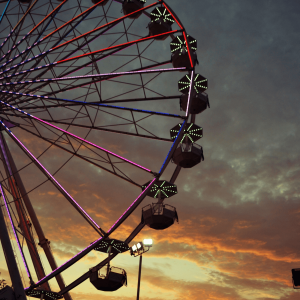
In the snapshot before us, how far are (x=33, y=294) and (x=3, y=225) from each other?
654cm

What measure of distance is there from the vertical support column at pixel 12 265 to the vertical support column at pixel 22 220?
6.11 meters

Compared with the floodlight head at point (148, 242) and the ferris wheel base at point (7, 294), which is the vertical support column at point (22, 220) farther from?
the ferris wheel base at point (7, 294)

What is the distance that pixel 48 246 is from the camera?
18.8 metres

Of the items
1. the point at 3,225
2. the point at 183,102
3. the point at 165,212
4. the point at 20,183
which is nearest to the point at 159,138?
the point at 183,102

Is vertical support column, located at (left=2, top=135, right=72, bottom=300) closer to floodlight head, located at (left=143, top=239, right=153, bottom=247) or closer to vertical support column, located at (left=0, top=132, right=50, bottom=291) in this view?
Answer: vertical support column, located at (left=0, top=132, right=50, bottom=291)

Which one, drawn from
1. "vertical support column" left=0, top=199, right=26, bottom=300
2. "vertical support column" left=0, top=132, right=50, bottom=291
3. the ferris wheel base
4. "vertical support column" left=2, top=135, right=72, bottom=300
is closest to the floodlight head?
"vertical support column" left=2, top=135, right=72, bottom=300

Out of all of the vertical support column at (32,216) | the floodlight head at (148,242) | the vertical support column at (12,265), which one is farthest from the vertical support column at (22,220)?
the vertical support column at (12,265)

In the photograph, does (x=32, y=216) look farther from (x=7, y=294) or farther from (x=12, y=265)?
(x=7, y=294)

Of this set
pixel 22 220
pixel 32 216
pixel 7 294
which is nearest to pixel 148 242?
pixel 32 216

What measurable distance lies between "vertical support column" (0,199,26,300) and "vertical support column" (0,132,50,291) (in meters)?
6.11

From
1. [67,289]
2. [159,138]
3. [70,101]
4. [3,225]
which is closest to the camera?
[3,225]

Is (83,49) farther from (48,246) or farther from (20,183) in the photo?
(48,246)

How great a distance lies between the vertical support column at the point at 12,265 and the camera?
35.5ft

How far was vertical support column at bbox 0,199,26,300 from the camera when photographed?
35.5 ft
